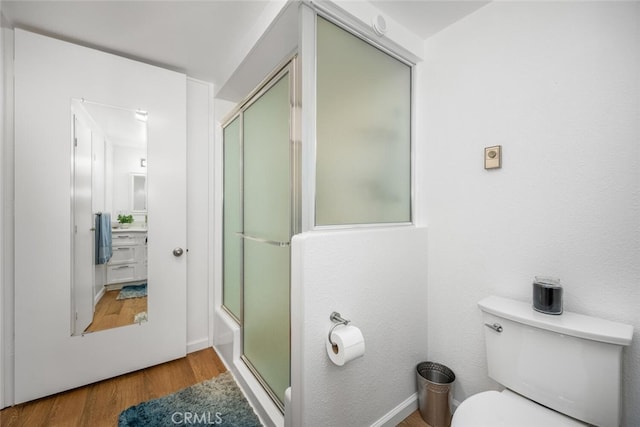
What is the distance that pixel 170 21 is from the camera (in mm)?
1540

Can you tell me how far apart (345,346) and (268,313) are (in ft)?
2.15

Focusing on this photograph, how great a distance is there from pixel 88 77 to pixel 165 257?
4.37 feet

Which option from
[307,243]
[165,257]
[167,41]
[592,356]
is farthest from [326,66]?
[165,257]

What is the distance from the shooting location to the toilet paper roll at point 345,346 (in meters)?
1.09

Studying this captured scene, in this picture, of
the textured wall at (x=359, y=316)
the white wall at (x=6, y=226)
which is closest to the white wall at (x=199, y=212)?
the white wall at (x=6, y=226)

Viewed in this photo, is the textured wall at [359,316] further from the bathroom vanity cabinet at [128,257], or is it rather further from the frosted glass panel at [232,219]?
the bathroom vanity cabinet at [128,257]

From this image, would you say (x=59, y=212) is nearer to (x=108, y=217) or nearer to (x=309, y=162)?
(x=108, y=217)

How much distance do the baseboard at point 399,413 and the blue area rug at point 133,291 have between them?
1783 millimetres

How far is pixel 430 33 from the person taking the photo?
63.7 inches

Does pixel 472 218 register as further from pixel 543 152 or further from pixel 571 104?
pixel 571 104

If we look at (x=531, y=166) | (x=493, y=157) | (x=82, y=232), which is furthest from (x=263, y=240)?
(x=531, y=166)

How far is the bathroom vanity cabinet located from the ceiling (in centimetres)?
129

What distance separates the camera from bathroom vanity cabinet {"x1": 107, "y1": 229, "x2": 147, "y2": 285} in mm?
1858

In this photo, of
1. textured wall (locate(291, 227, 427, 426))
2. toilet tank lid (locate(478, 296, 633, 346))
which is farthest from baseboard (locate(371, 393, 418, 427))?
toilet tank lid (locate(478, 296, 633, 346))
